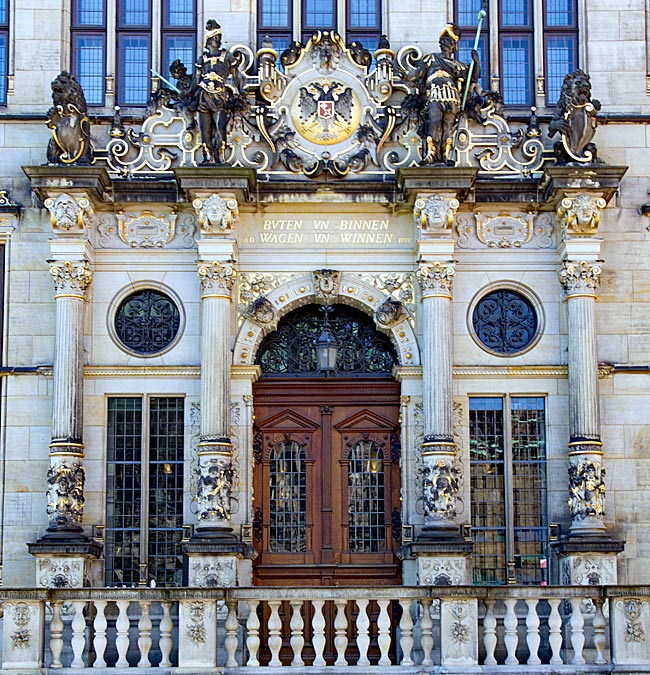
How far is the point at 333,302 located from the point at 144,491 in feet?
12.0

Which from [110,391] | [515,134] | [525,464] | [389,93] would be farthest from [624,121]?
[110,391]

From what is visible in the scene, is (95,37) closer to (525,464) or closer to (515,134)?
(515,134)

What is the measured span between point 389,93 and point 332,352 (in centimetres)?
372

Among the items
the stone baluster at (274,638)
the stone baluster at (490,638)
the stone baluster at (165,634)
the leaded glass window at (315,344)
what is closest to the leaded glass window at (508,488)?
the leaded glass window at (315,344)

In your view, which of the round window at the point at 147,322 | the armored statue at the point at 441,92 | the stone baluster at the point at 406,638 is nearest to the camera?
the stone baluster at the point at 406,638

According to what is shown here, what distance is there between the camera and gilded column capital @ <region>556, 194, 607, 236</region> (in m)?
20.0

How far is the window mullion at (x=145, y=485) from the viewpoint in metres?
19.9

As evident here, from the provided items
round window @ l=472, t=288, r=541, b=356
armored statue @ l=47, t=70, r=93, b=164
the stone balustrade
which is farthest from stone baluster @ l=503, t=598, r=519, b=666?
armored statue @ l=47, t=70, r=93, b=164

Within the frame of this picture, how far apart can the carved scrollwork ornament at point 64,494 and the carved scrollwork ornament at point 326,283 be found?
4.04 meters

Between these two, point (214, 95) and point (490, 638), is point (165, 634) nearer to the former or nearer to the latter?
point (490, 638)

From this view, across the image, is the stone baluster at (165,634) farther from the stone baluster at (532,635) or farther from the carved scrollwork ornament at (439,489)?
the stone baluster at (532,635)

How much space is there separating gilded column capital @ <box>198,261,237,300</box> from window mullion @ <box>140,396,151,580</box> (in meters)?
1.77

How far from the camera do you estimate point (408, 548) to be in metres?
19.6

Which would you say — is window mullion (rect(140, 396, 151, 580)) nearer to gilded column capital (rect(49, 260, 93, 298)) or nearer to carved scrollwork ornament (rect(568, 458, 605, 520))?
gilded column capital (rect(49, 260, 93, 298))
